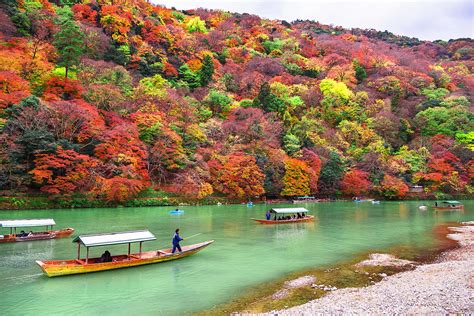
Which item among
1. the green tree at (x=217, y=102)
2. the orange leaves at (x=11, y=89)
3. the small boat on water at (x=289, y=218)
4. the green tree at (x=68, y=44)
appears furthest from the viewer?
the green tree at (x=217, y=102)

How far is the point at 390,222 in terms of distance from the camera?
38906 mm

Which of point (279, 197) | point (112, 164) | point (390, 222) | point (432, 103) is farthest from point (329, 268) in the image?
point (432, 103)

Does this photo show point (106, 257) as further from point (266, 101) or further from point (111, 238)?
point (266, 101)

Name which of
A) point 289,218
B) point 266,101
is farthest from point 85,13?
point 289,218

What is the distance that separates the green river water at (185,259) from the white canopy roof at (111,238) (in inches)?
59.4

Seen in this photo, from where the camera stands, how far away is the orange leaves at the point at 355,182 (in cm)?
6781

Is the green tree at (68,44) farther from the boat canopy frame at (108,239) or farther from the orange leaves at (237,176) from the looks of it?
the boat canopy frame at (108,239)

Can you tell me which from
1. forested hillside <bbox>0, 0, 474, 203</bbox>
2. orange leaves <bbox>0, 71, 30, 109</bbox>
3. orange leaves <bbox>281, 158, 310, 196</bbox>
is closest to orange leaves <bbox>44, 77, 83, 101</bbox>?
forested hillside <bbox>0, 0, 474, 203</bbox>

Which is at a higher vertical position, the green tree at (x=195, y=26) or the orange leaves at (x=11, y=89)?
the green tree at (x=195, y=26)

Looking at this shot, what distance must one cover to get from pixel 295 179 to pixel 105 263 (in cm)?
4837

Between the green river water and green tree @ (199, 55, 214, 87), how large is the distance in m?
50.8

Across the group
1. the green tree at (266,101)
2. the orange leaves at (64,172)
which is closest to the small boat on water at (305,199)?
the green tree at (266,101)

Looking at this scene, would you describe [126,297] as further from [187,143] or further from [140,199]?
[187,143]

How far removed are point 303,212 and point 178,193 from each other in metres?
22.0
